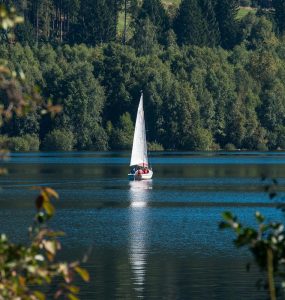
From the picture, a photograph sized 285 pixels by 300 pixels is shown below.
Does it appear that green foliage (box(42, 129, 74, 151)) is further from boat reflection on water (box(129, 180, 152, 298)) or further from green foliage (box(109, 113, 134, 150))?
boat reflection on water (box(129, 180, 152, 298))

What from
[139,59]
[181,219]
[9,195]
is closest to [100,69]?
[139,59]

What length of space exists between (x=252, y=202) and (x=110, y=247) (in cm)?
2659

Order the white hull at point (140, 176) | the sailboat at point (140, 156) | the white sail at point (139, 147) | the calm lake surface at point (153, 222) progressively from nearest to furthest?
the calm lake surface at point (153, 222)
the white hull at point (140, 176)
the sailboat at point (140, 156)
the white sail at point (139, 147)

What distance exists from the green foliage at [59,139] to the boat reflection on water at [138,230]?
70.1 metres

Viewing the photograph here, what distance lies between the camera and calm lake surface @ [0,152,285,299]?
3216 cm

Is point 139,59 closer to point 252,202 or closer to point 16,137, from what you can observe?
point 16,137

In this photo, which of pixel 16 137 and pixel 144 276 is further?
pixel 16 137

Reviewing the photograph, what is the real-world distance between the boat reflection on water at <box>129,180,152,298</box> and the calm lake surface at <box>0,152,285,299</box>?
0.03 meters

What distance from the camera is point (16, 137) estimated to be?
525 feet

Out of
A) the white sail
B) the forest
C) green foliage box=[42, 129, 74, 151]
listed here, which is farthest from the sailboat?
green foliage box=[42, 129, 74, 151]

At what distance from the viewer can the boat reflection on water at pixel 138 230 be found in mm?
33694

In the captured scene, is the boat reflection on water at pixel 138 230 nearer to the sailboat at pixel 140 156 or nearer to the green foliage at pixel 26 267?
the sailboat at pixel 140 156

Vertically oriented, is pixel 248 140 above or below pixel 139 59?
below

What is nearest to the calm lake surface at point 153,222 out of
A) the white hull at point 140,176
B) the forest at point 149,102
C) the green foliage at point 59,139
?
the white hull at point 140,176
